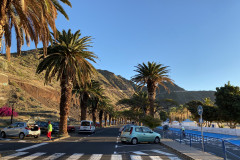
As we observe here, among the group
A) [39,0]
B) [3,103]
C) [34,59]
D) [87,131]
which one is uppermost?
[34,59]

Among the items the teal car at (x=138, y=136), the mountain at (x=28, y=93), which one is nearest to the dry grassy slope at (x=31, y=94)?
the mountain at (x=28, y=93)

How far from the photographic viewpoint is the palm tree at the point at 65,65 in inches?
918

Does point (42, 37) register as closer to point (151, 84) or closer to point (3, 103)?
point (151, 84)

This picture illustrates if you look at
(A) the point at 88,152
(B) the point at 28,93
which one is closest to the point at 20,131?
(A) the point at 88,152

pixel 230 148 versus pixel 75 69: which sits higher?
pixel 75 69

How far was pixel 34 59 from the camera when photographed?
133 m

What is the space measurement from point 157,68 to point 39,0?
955 inches

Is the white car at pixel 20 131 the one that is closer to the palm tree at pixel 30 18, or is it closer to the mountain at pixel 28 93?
the palm tree at pixel 30 18

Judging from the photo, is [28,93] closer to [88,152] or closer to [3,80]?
[3,80]

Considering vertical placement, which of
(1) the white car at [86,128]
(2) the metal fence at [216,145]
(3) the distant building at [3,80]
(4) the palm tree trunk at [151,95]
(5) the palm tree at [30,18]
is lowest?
(1) the white car at [86,128]

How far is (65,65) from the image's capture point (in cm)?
2300

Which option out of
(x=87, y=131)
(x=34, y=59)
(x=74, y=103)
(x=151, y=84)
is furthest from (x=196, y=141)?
(x=34, y=59)

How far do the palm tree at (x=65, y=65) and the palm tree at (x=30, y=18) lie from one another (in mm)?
7777


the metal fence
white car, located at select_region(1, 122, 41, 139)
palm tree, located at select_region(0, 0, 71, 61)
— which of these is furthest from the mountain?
palm tree, located at select_region(0, 0, 71, 61)
